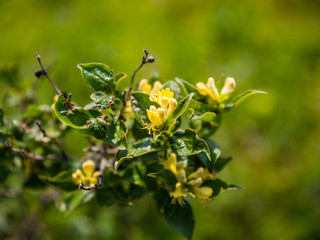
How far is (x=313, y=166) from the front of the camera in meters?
1.71

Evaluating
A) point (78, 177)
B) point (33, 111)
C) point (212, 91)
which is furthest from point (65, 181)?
point (212, 91)

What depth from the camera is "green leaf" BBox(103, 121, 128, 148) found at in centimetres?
65

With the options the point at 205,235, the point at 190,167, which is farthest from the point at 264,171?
the point at 190,167

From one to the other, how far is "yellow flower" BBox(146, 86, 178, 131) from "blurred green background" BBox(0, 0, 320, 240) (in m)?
0.83

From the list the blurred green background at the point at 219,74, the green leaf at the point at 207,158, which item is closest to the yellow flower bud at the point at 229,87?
the green leaf at the point at 207,158

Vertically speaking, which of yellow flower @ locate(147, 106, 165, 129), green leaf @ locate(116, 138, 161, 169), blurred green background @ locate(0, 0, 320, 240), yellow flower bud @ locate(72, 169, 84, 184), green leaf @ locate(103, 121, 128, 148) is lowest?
blurred green background @ locate(0, 0, 320, 240)

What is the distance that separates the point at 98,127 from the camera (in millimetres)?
612

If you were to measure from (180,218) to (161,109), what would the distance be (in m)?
0.30

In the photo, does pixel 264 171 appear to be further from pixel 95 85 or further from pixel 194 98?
pixel 95 85

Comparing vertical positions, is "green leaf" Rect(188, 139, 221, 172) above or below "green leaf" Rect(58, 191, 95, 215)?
above

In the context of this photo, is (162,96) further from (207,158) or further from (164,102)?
(207,158)

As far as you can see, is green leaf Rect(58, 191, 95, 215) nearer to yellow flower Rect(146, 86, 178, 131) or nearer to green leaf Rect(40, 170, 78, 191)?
green leaf Rect(40, 170, 78, 191)

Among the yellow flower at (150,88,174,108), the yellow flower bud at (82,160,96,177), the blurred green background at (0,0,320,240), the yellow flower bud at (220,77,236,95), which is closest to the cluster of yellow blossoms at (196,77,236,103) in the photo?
the yellow flower bud at (220,77,236,95)

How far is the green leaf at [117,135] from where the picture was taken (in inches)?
25.4
